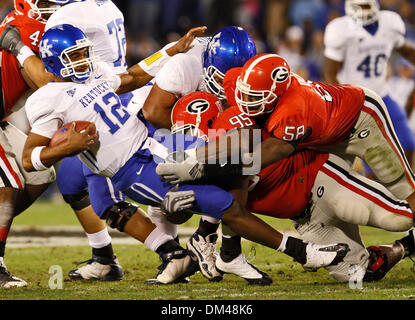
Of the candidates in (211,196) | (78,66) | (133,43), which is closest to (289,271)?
(211,196)

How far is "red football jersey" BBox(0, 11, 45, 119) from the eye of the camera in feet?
16.0

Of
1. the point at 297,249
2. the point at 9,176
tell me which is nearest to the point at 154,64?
the point at 9,176

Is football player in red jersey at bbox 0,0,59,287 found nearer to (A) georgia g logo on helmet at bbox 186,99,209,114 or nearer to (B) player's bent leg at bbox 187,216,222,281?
(A) georgia g logo on helmet at bbox 186,99,209,114

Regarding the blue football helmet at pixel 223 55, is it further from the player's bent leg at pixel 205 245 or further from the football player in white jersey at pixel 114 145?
the player's bent leg at pixel 205 245

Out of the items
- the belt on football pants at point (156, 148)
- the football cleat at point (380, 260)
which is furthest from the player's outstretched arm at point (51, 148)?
the football cleat at point (380, 260)

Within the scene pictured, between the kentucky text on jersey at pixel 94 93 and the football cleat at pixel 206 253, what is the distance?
1058 mm

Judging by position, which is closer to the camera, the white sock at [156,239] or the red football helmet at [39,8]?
the white sock at [156,239]

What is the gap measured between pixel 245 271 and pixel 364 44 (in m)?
3.39

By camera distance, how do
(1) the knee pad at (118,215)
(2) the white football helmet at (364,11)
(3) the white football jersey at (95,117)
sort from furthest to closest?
(2) the white football helmet at (364,11) < (1) the knee pad at (118,215) < (3) the white football jersey at (95,117)

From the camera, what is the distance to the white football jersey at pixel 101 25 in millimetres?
4922

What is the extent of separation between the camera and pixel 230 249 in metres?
4.35

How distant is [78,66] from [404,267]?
2.31 meters

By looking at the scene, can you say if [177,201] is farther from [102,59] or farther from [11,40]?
[11,40]
